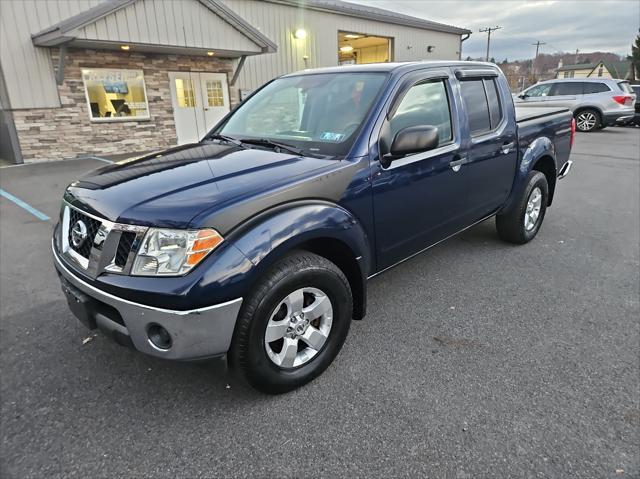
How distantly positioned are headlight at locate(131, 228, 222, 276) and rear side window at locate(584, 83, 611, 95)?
59.3 feet

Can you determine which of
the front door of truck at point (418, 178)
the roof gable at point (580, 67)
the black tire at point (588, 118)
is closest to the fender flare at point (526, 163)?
the front door of truck at point (418, 178)

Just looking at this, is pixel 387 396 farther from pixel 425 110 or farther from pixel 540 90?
pixel 540 90

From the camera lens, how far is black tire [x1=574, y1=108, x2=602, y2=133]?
16.0 metres

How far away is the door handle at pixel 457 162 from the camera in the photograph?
3.23 meters

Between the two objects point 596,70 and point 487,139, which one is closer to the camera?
point 487,139

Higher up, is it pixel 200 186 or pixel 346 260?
pixel 200 186

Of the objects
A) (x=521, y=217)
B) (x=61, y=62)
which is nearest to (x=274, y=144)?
(x=521, y=217)

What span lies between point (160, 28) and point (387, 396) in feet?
38.1

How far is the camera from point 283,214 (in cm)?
220

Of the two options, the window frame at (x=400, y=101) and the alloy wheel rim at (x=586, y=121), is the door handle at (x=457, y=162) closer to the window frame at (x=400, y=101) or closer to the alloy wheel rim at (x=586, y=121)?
the window frame at (x=400, y=101)

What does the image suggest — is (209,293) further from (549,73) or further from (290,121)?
(549,73)

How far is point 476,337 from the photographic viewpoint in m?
2.97

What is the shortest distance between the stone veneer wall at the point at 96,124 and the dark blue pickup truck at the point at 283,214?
31.8 ft

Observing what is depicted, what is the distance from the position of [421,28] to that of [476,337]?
21.1 metres
